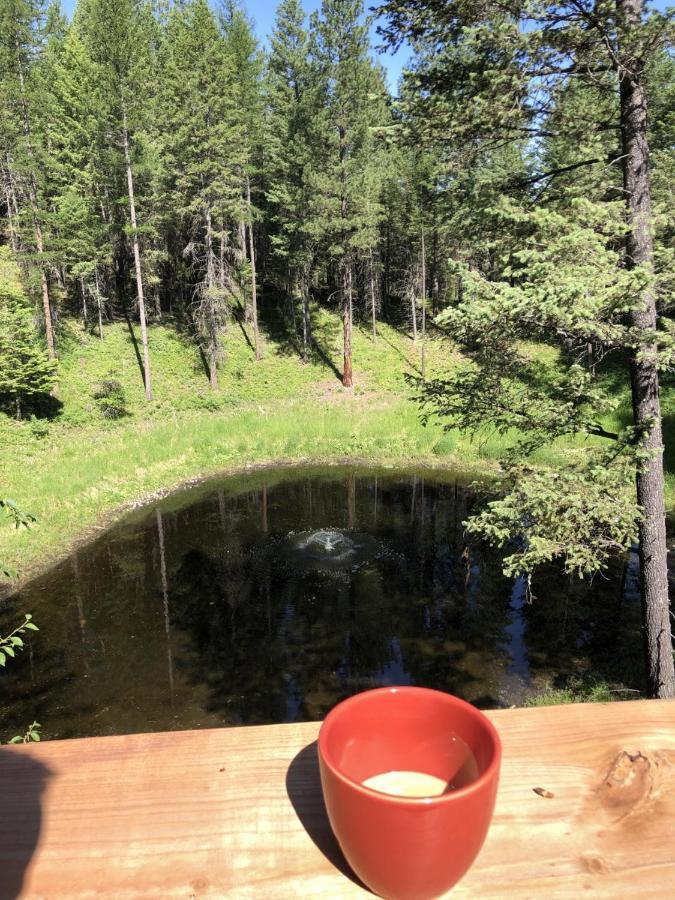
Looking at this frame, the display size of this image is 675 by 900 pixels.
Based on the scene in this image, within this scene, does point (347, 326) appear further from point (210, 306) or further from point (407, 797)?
point (407, 797)

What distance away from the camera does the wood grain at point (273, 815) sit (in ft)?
2.92

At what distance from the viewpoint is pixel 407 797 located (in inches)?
28.4

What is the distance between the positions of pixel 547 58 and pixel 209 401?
1991 cm

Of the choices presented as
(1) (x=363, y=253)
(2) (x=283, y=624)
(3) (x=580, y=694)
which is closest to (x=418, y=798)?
(3) (x=580, y=694)

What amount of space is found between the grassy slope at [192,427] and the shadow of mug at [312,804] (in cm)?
478

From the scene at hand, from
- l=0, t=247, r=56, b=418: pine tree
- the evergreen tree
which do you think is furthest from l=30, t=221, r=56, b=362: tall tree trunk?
the evergreen tree

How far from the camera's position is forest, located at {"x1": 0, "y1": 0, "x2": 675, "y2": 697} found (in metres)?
4.57

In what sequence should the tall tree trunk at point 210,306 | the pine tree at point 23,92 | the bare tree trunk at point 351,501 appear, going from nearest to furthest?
the bare tree trunk at point 351,501
the pine tree at point 23,92
the tall tree trunk at point 210,306

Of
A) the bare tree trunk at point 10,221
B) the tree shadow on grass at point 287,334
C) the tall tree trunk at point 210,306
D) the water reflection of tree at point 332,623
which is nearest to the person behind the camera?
the water reflection of tree at point 332,623

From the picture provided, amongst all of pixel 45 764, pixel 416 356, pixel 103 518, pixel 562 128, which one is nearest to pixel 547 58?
pixel 562 128

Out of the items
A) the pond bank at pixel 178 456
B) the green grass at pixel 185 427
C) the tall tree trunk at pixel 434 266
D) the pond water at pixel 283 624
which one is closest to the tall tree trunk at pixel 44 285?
the green grass at pixel 185 427

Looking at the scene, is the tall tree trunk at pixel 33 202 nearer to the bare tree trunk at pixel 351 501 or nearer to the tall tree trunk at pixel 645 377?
the bare tree trunk at pixel 351 501

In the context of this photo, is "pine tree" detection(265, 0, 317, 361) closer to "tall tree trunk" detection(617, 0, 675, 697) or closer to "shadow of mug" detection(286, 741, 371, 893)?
"tall tree trunk" detection(617, 0, 675, 697)

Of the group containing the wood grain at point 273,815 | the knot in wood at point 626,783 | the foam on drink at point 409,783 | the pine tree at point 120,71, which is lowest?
the knot in wood at point 626,783
